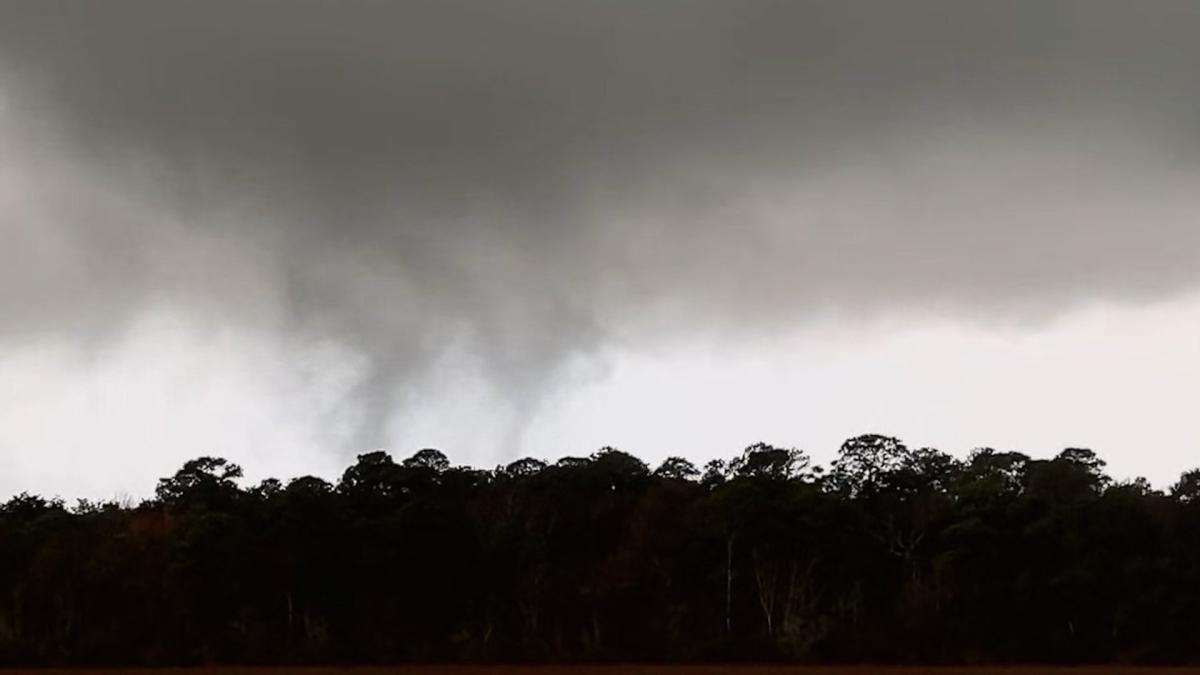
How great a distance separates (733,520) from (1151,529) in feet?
66.0

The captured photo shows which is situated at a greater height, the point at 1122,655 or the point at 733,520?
the point at 733,520

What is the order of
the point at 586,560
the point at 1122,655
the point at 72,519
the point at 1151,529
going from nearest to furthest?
the point at 1122,655
the point at 1151,529
the point at 586,560
the point at 72,519

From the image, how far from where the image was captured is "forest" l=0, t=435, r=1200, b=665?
63.6m

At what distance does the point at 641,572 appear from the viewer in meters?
69.1

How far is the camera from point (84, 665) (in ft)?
219

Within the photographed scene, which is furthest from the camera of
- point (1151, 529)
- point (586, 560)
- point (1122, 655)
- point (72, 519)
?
point (72, 519)

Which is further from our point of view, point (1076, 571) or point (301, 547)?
point (301, 547)

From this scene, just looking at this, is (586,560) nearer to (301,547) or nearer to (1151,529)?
(301,547)

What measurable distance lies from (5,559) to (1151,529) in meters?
58.9

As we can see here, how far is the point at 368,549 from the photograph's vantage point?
68875mm

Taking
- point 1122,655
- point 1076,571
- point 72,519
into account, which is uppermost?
point 72,519

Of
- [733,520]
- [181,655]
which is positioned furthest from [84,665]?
[733,520]

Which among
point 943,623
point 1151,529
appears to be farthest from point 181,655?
point 1151,529

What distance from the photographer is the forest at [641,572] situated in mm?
63594
